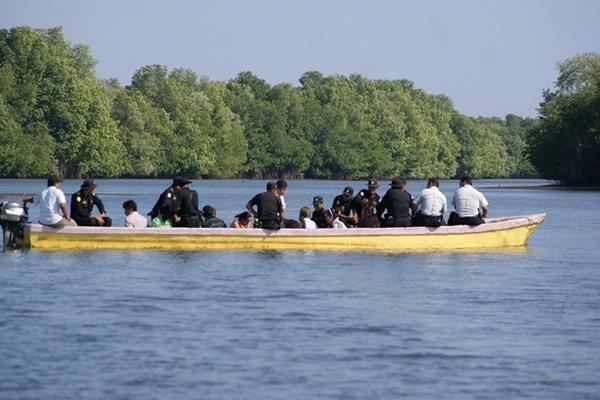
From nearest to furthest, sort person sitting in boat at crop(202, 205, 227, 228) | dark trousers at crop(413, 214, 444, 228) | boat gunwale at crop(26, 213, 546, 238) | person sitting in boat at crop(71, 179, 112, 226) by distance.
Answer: boat gunwale at crop(26, 213, 546, 238)
person sitting in boat at crop(71, 179, 112, 226)
person sitting in boat at crop(202, 205, 227, 228)
dark trousers at crop(413, 214, 444, 228)

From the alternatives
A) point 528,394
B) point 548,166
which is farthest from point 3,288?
point 548,166

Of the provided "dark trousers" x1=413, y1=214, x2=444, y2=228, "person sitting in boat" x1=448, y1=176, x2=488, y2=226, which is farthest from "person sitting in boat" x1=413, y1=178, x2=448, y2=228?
"person sitting in boat" x1=448, y1=176, x2=488, y2=226

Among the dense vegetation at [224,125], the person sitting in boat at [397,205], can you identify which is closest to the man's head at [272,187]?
the person sitting in boat at [397,205]

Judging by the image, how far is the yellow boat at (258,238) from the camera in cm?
2619

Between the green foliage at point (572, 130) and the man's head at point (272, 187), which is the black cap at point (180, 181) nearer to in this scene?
the man's head at point (272, 187)

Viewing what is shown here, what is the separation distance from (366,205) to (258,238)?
8.24ft

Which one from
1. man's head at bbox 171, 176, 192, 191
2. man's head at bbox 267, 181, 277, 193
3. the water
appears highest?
man's head at bbox 171, 176, 192, 191

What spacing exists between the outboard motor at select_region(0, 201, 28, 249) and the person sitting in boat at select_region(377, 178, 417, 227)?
6688 millimetres

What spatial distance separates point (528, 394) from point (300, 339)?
3714mm

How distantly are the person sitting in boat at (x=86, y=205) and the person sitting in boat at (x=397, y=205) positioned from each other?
530cm

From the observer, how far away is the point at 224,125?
466 feet

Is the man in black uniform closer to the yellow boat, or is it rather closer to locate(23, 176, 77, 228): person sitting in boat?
the yellow boat

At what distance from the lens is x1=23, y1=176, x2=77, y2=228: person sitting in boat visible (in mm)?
25703

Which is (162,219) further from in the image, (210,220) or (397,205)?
(397,205)
